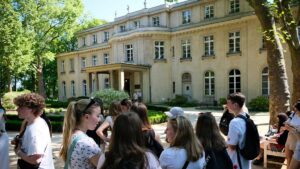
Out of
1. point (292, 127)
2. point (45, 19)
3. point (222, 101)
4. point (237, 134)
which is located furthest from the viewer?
point (45, 19)

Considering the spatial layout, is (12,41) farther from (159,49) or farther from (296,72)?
(296,72)

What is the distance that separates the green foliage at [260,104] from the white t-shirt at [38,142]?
21.5m

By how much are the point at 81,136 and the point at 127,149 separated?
0.66 m

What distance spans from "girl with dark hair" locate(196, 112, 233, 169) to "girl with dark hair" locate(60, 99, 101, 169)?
4.01 ft

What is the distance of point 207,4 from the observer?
94.8 feet

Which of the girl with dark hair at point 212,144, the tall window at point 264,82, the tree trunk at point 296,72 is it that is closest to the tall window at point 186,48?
the tall window at point 264,82

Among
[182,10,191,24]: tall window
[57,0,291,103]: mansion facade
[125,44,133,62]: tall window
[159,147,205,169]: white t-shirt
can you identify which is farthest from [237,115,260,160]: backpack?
[125,44,133,62]: tall window

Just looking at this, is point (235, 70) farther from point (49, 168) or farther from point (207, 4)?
point (49, 168)

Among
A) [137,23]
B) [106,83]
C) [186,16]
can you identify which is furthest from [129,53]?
[186,16]

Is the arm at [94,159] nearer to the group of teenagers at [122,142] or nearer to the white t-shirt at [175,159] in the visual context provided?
the group of teenagers at [122,142]

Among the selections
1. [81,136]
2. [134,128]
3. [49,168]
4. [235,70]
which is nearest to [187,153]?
[134,128]

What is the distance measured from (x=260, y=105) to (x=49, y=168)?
2160 centimetres

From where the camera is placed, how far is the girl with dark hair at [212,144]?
3250mm

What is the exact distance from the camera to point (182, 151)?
292 centimetres
